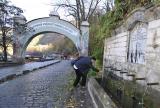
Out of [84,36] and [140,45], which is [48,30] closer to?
[84,36]

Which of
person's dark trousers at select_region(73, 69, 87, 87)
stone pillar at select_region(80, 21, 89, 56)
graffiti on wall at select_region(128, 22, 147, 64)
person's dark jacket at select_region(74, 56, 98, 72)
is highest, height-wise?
stone pillar at select_region(80, 21, 89, 56)

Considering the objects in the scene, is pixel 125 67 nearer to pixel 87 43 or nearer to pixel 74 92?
pixel 74 92

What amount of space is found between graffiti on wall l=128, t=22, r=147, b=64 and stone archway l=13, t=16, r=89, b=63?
28235 mm

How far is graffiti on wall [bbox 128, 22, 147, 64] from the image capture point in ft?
32.6

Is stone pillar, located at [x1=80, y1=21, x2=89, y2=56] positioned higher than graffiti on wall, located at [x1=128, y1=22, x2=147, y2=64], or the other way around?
stone pillar, located at [x1=80, y1=21, x2=89, y2=56]

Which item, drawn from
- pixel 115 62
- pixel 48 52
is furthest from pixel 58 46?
pixel 115 62

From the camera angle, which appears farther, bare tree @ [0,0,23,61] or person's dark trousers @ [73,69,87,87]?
bare tree @ [0,0,23,61]

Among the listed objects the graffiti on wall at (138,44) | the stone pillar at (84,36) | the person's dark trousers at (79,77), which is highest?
the stone pillar at (84,36)

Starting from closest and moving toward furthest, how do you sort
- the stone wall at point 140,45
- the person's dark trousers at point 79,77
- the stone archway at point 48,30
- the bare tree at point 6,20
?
1. the stone wall at point 140,45
2. the person's dark trousers at point 79,77
3. the bare tree at point 6,20
4. the stone archway at point 48,30

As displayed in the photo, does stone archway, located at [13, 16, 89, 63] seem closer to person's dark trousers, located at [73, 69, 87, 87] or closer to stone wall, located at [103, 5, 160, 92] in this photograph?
person's dark trousers, located at [73, 69, 87, 87]

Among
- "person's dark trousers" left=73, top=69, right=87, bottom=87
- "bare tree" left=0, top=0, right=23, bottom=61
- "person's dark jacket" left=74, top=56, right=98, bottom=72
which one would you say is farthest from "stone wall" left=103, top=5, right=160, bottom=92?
"bare tree" left=0, top=0, right=23, bottom=61

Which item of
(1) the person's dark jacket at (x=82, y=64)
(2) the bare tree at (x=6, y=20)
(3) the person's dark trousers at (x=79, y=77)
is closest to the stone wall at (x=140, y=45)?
(1) the person's dark jacket at (x=82, y=64)

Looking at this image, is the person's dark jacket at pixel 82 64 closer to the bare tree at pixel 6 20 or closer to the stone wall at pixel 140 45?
the stone wall at pixel 140 45

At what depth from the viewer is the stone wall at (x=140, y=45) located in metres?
8.37
